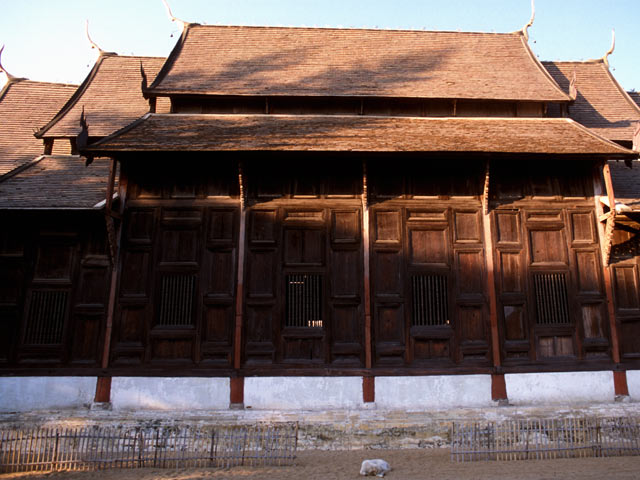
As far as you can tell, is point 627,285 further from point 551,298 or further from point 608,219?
point 551,298

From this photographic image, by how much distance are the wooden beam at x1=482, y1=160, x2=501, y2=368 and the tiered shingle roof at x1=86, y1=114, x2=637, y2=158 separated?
1.17 m

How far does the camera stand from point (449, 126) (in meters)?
10.9

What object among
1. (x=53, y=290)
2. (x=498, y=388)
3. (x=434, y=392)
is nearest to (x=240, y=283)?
(x=53, y=290)

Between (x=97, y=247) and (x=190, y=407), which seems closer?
(x=190, y=407)

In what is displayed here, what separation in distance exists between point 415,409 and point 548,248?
4740mm

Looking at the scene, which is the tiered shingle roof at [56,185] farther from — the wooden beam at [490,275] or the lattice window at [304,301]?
the wooden beam at [490,275]

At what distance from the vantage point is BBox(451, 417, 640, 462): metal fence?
25.2ft

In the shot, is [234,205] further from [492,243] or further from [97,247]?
[492,243]

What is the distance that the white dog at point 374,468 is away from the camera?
7336 millimetres

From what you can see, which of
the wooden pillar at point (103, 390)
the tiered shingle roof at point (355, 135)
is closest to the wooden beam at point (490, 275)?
the tiered shingle roof at point (355, 135)

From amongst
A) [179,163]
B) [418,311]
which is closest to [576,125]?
[418,311]

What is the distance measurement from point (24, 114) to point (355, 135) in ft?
34.8

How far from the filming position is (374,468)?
736cm

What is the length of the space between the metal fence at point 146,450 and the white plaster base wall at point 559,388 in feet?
15.8
